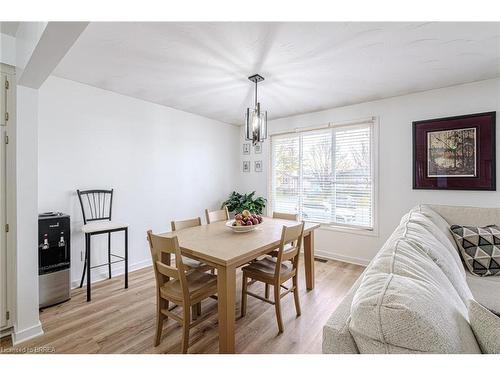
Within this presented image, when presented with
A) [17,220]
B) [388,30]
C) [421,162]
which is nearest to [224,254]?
[17,220]

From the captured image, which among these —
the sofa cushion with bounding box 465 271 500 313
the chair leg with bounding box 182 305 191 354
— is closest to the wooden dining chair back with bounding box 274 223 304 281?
the chair leg with bounding box 182 305 191 354

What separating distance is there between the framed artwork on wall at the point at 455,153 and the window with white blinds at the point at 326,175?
60 centimetres

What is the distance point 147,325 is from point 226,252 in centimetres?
110

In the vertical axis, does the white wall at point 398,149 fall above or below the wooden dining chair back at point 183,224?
above

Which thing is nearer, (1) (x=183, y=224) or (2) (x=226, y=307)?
(2) (x=226, y=307)

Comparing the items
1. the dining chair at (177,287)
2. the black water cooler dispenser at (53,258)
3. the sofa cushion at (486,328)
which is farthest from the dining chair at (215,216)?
the sofa cushion at (486,328)

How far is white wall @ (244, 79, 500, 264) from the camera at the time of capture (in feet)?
Answer: 9.14

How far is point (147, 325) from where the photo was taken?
2.08 metres

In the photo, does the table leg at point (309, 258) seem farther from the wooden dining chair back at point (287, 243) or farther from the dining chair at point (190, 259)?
the dining chair at point (190, 259)

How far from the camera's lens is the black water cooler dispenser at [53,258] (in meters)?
2.32

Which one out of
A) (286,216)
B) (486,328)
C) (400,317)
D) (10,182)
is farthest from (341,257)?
(10,182)

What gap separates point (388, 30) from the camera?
1.79 metres

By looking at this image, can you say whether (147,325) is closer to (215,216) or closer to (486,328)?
(215,216)
